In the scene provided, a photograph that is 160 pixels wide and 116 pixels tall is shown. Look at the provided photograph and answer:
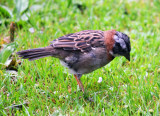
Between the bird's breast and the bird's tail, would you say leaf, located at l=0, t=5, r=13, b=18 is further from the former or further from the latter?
the bird's breast

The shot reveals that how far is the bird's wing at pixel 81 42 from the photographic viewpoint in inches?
181

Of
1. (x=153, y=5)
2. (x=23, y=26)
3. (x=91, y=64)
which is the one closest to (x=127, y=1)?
(x=153, y=5)

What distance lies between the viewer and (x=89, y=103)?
4.57m

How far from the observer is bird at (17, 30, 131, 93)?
4.55 m

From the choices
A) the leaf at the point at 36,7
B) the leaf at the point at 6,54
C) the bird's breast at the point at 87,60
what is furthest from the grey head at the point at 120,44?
the leaf at the point at 36,7

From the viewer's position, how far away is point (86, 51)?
4586mm

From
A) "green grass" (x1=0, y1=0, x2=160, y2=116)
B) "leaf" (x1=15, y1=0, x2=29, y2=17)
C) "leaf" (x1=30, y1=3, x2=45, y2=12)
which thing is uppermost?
"leaf" (x1=15, y1=0, x2=29, y2=17)

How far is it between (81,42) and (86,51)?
19 centimetres

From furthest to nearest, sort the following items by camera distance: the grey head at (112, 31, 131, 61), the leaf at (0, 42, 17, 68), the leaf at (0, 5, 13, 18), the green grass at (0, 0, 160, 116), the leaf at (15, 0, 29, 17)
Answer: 1. the leaf at (15, 0, 29, 17)
2. the leaf at (0, 5, 13, 18)
3. the leaf at (0, 42, 17, 68)
4. the grey head at (112, 31, 131, 61)
5. the green grass at (0, 0, 160, 116)

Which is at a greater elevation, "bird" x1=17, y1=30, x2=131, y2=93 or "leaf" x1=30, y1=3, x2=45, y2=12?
"leaf" x1=30, y1=3, x2=45, y2=12

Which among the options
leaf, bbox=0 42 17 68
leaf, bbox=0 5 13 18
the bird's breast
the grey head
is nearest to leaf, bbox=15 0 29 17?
leaf, bbox=0 5 13 18

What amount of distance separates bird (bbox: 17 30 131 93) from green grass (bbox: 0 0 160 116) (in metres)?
0.52

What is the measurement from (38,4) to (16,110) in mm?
4327

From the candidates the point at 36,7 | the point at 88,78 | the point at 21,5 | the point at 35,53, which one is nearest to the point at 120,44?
the point at 88,78
